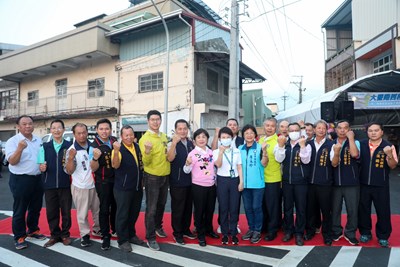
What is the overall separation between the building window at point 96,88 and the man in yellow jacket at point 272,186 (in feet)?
48.8

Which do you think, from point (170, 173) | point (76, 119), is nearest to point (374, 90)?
point (170, 173)

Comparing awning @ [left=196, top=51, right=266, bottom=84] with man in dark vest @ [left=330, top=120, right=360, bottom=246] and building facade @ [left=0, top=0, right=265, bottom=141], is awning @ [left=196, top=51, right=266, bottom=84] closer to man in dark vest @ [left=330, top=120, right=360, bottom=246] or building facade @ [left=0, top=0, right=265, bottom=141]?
building facade @ [left=0, top=0, right=265, bottom=141]

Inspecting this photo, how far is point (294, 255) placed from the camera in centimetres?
411

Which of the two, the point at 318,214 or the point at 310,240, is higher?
the point at 318,214

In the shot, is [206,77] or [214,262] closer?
[214,262]

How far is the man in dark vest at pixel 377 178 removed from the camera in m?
4.38

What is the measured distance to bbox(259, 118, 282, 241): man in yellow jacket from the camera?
180 inches

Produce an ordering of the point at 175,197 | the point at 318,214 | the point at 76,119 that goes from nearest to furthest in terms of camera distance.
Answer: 1. the point at 175,197
2. the point at 318,214
3. the point at 76,119

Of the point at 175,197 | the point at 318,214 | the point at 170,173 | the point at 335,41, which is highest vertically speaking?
the point at 335,41

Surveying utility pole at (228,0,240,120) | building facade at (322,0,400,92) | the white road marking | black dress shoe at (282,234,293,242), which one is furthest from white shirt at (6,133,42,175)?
building facade at (322,0,400,92)

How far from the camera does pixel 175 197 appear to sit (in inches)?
179

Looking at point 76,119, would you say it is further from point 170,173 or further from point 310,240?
point 310,240

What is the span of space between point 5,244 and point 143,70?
497 inches

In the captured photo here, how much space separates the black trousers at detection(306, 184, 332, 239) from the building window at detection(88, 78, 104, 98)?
1544 cm
